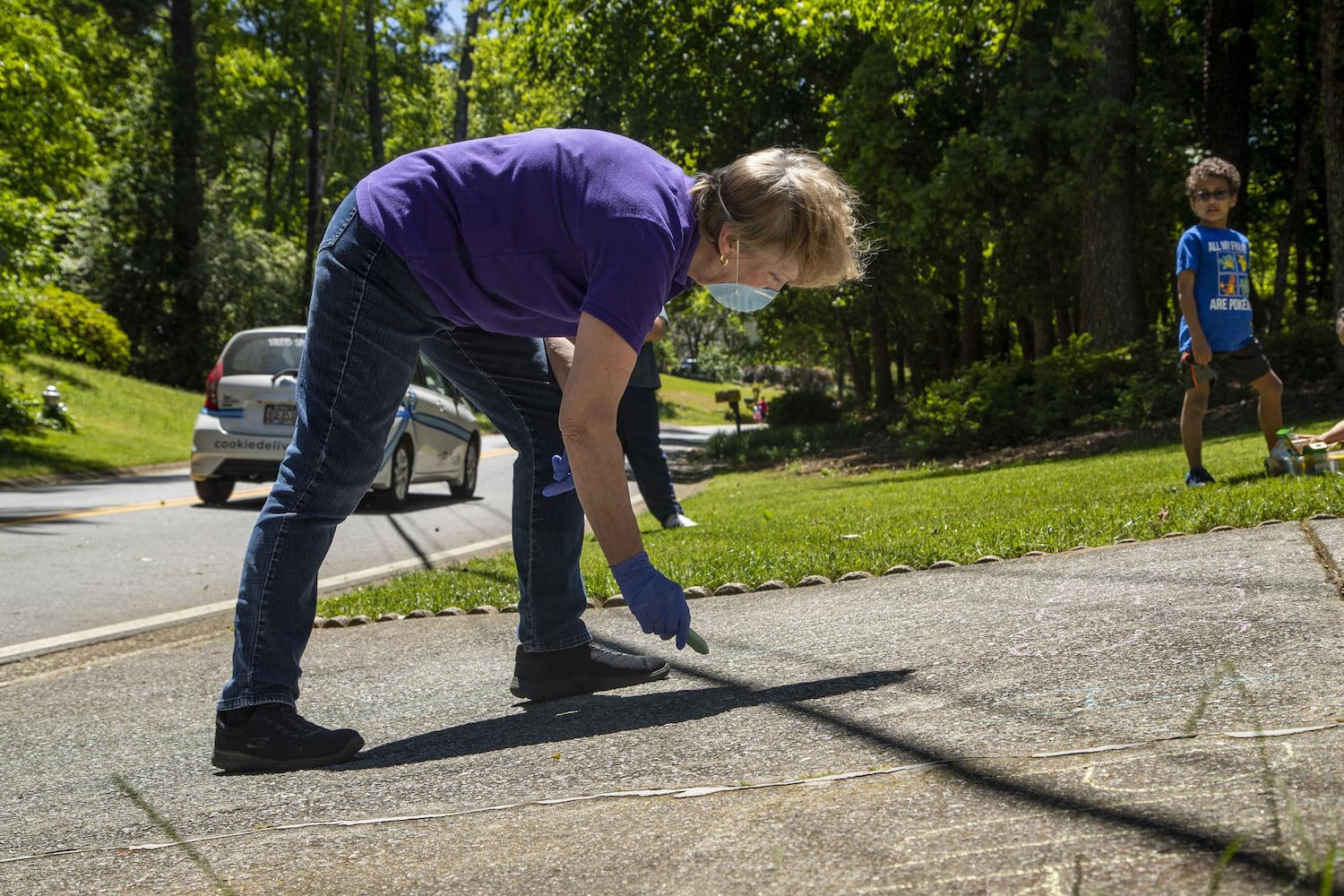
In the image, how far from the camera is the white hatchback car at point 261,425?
12062 millimetres

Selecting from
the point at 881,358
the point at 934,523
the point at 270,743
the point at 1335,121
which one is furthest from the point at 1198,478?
the point at 881,358

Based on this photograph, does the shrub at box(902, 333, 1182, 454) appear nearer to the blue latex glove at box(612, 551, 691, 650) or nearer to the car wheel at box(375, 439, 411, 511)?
the car wheel at box(375, 439, 411, 511)

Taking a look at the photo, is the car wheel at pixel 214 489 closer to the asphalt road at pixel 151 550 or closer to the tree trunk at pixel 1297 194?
the asphalt road at pixel 151 550

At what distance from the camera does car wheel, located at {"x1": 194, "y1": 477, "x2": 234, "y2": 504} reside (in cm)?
1258

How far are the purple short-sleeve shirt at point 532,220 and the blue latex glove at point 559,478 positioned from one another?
1.60 ft

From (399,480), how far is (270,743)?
31.0 feet

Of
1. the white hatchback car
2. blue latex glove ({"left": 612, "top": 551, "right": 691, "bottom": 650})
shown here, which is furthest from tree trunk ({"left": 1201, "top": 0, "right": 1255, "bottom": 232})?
blue latex glove ({"left": 612, "top": 551, "right": 691, "bottom": 650})

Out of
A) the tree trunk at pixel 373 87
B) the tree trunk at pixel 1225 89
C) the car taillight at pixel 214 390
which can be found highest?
the tree trunk at pixel 373 87

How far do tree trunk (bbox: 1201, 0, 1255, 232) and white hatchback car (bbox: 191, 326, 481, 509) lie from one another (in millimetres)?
10481

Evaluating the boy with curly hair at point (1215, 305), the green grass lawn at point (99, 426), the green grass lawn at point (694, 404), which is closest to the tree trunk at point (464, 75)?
the green grass lawn at point (99, 426)

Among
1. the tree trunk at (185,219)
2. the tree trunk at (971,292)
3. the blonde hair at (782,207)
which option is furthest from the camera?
the tree trunk at (185,219)

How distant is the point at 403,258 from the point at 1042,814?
1.89 metres

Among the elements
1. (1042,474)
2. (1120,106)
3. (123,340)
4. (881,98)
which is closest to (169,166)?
(123,340)

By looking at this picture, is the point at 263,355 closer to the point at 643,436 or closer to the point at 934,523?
the point at 643,436
